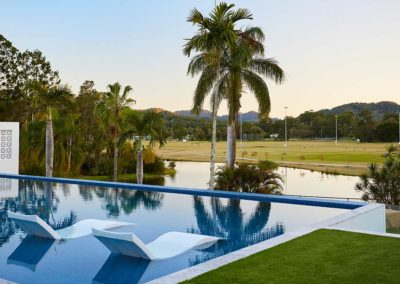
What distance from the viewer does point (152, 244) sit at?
7.20 m

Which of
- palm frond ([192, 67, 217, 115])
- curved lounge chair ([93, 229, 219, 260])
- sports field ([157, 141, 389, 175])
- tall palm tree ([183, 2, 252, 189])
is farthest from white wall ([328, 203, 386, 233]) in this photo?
sports field ([157, 141, 389, 175])

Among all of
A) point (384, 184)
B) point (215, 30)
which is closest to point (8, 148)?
point (215, 30)

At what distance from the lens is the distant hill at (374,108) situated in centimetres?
5572

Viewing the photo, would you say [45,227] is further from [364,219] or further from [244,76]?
[244,76]

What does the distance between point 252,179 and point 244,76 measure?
395cm

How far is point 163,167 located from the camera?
124 ft

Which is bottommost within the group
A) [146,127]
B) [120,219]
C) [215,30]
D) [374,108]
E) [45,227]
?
[120,219]

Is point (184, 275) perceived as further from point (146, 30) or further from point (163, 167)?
point (163, 167)

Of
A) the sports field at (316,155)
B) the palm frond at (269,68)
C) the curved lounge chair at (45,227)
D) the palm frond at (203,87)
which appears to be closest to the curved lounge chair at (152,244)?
the curved lounge chair at (45,227)

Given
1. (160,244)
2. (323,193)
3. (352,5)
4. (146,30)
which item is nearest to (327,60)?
(352,5)

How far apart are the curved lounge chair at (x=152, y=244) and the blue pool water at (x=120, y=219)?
0.36 feet

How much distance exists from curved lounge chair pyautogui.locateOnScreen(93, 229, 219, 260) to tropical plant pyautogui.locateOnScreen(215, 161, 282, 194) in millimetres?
9643

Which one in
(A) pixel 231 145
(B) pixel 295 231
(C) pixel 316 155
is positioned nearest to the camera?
(B) pixel 295 231

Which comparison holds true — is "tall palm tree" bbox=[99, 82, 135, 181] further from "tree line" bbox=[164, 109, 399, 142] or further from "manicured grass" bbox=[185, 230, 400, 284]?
"tree line" bbox=[164, 109, 399, 142]
